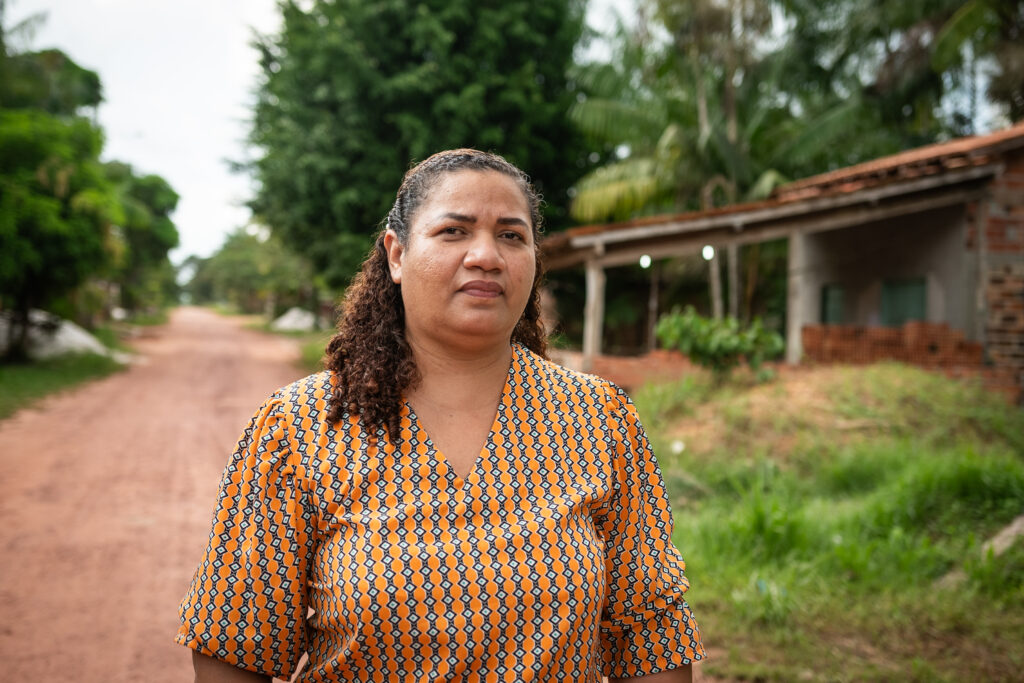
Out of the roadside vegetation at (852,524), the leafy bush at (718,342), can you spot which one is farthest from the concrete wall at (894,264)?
the leafy bush at (718,342)

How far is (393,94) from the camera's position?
40.3 ft

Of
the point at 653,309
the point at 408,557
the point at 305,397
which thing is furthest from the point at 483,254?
the point at 653,309

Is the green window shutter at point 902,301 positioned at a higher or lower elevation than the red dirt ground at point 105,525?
higher

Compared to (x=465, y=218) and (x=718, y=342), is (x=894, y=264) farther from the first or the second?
(x=465, y=218)

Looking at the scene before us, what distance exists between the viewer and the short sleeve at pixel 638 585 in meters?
1.70

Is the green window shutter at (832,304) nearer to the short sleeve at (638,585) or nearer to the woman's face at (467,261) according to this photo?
the short sleeve at (638,585)

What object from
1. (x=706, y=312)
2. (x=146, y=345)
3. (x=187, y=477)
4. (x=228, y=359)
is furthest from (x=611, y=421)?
(x=146, y=345)

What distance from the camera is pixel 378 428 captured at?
5.21 ft

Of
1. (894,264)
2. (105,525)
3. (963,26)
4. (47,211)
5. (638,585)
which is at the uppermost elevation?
(963,26)

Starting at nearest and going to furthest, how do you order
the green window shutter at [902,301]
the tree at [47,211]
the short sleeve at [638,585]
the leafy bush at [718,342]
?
the short sleeve at [638,585]
the leafy bush at [718,342]
the green window shutter at [902,301]
the tree at [47,211]

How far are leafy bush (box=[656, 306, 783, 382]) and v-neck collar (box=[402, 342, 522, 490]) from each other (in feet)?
22.8

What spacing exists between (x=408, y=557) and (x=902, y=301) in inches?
404

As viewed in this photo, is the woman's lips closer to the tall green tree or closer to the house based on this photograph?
the house

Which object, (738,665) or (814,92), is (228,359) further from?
(738,665)
